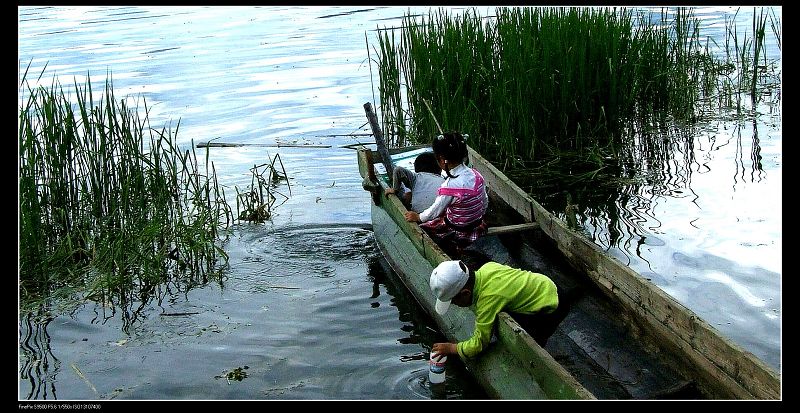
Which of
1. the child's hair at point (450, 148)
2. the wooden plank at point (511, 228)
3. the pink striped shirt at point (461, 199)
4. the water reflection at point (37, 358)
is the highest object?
the child's hair at point (450, 148)

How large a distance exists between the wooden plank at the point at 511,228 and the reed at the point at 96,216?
7.02 feet

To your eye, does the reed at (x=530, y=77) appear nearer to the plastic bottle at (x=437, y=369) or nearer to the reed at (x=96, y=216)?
the reed at (x=96, y=216)

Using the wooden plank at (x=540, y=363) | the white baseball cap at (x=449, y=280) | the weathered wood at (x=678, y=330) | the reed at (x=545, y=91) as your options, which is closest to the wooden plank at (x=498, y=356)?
the wooden plank at (x=540, y=363)

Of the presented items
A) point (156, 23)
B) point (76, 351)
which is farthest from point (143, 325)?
point (156, 23)

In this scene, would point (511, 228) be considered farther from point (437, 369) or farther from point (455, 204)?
point (437, 369)

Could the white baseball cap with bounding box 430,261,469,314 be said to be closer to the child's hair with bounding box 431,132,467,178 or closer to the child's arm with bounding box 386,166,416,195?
the child's hair with bounding box 431,132,467,178

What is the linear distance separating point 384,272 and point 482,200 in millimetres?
1298

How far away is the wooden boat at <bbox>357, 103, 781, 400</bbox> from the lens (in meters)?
3.96

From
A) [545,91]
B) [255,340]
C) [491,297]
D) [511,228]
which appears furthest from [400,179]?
[545,91]

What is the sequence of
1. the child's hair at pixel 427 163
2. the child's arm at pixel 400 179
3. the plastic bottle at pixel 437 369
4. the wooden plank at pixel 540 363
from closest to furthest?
1. the wooden plank at pixel 540 363
2. the plastic bottle at pixel 437 369
3. the child's arm at pixel 400 179
4. the child's hair at pixel 427 163

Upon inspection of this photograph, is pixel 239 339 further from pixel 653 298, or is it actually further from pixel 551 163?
pixel 551 163

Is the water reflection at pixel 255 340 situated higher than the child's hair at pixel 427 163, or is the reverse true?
the child's hair at pixel 427 163

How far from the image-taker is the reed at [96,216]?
605 cm

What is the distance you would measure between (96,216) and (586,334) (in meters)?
3.68
